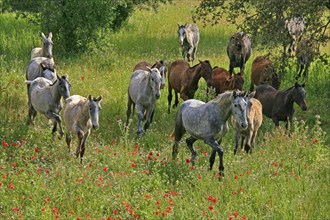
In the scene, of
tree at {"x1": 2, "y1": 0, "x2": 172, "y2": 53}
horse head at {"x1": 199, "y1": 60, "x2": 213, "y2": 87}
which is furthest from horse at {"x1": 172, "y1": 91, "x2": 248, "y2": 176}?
tree at {"x1": 2, "y1": 0, "x2": 172, "y2": 53}

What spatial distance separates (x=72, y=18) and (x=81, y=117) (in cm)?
1089

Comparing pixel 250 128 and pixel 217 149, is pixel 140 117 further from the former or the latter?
pixel 217 149

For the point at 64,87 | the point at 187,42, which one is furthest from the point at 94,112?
the point at 187,42

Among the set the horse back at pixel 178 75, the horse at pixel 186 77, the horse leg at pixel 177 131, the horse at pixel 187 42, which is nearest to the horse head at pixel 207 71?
the horse at pixel 186 77

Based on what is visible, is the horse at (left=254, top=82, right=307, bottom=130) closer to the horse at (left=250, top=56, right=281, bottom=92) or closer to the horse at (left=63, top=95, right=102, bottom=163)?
the horse at (left=250, top=56, right=281, bottom=92)

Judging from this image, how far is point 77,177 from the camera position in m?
9.62

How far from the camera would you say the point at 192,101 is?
37.9 ft

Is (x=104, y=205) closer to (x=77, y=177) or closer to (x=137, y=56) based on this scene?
(x=77, y=177)

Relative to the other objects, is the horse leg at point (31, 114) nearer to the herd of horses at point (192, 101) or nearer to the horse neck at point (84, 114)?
the herd of horses at point (192, 101)

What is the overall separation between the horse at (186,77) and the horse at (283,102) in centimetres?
160

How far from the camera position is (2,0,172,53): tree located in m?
21.3

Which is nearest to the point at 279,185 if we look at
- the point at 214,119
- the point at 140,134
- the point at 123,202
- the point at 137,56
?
the point at 214,119

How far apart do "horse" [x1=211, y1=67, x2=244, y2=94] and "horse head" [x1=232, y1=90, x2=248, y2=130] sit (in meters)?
4.76

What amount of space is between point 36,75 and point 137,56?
7.39 meters
